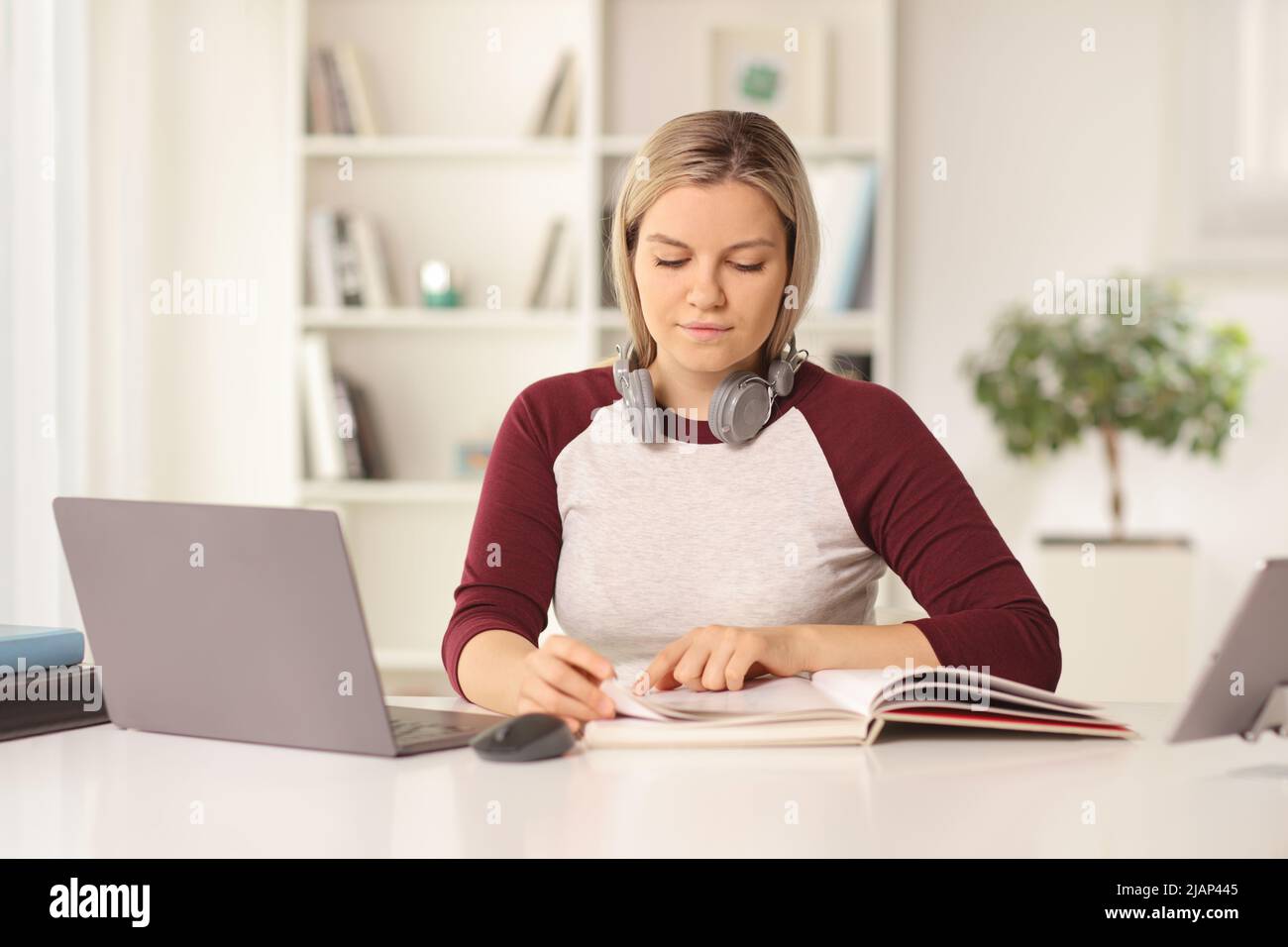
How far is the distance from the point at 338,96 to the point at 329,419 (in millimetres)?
812

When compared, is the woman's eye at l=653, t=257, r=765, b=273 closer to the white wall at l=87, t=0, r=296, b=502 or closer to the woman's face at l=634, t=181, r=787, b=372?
the woman's face at l=634, t=181, r=787, b=372

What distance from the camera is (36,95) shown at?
2.60 meters

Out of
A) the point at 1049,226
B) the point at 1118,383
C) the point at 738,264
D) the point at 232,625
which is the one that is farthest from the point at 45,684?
the point at 1049,226

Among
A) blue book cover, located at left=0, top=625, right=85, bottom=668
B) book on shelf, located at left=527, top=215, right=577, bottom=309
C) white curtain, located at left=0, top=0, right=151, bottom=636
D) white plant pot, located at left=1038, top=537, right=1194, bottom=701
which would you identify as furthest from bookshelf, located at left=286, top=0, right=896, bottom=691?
blue book cover, located at left=0, top=625, right=85, bottom=668

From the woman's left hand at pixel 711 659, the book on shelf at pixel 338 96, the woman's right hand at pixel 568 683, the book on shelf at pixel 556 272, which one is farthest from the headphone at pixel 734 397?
the book on shelf at pixel 338 96

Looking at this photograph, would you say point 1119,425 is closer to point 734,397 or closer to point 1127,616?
point 1127,616

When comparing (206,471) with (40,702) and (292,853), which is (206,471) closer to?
(40,702)

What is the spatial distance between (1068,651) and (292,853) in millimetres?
2737

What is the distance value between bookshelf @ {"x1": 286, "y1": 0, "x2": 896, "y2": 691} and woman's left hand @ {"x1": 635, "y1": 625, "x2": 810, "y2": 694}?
2.37 metres

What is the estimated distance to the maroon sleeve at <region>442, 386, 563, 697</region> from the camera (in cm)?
144

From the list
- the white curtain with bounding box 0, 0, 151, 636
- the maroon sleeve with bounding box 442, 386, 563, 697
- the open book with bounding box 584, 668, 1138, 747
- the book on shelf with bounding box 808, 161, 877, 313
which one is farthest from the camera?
the book on shelf with bounding box 808, 161, 877, 313

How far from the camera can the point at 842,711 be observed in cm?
108

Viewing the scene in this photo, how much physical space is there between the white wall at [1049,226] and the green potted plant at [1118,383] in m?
0.20
